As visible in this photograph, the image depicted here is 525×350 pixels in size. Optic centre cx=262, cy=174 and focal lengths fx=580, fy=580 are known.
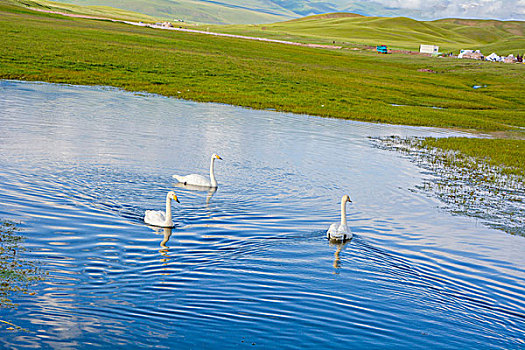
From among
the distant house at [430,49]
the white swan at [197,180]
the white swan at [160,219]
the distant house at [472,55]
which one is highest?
the distant house at [430,49]

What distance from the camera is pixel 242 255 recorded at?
43.9ft

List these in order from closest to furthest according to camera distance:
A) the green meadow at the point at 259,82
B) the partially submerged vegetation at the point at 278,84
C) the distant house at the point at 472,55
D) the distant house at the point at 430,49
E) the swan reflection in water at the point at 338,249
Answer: the swan reflection in water at the point at 338,249 < the partially submerged vegetation at the point at 278,84 < the green meadow at the point at 259,82 < the distant house at the point at 472,55 < the distant house at the point at 430,49

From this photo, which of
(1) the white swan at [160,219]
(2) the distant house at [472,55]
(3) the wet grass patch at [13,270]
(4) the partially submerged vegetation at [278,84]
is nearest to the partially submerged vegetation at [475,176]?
(4) the partially submerged vegetation at [278,84]

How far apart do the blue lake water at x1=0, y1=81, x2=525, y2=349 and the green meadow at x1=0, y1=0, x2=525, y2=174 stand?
17.3 m

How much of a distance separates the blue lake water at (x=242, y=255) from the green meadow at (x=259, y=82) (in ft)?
56.7

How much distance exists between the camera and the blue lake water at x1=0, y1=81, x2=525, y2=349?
32.6 feet

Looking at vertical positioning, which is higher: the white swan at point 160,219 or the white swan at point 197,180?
the white swan at point 197,180

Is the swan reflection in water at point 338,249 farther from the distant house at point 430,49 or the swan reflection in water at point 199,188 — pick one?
the distant house at point 430,49

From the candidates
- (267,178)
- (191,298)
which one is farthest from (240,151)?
(191,298)

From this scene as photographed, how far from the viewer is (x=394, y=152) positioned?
30.5 m

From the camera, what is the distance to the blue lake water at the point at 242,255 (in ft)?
32.6

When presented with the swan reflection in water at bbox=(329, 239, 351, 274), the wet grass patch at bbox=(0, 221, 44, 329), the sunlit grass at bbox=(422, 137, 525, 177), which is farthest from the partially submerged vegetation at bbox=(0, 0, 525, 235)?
the wet grass patch at bbox=(0, 221, 44, 329)

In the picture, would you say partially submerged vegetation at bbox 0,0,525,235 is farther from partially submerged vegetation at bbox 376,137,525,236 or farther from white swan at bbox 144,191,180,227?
white swan at bbox 144,191,180,227

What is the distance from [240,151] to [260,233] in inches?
465
